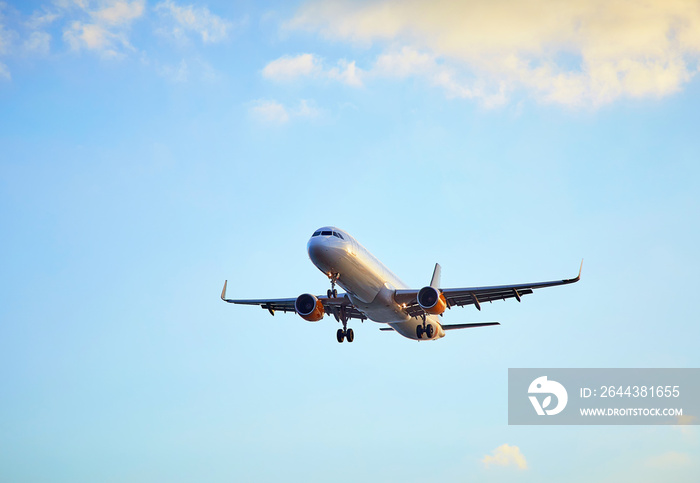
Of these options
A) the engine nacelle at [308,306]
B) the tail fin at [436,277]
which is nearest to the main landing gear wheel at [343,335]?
the engine nacelle at [308,306]

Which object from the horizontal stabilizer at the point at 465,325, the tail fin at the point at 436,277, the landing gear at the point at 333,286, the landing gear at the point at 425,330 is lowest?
the landing gear at the point at 333,286

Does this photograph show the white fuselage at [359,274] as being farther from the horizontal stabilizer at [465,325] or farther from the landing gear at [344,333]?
the horizontal stabilizer at [465,325]

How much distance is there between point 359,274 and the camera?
4325 centimetres

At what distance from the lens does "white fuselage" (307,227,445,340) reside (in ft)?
137

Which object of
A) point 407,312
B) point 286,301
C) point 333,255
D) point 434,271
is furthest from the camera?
point 434,271

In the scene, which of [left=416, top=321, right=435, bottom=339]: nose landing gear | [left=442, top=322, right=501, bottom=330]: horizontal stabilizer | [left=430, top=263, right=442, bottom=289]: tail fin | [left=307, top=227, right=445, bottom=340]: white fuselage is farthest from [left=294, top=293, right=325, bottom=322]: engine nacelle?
[left=430, top=263, right=442, bottom=289]: tail fin

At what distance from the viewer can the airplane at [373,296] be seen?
42125 millimetres

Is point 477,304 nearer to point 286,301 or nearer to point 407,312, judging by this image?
point 407,312

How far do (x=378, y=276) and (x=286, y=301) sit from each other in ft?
35.7

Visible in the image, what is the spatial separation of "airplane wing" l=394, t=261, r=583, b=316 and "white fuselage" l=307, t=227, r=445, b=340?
616mm

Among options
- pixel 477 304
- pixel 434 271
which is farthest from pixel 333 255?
pixel 434 271

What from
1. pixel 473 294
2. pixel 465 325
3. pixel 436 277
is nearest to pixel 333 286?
pixel 473 294

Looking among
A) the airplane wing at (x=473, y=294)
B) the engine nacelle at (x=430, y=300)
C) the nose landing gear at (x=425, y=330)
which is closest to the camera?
the engine nacelle at (x=430, y=300)

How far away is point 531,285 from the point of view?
152 feet
